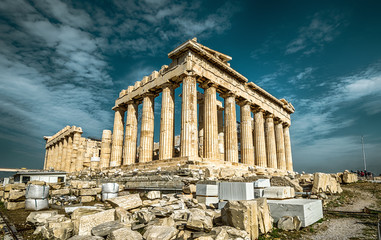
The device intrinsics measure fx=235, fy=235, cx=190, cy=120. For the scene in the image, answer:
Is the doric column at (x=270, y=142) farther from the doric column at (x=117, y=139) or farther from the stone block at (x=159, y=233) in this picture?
the stone block at (x=159, y=233)

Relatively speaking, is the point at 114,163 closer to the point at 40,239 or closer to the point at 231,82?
the point at 231,82

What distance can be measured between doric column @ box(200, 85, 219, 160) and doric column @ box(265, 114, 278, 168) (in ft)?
39.1

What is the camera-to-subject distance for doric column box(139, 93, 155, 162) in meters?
21.4

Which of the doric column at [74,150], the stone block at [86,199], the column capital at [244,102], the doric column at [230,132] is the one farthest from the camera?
the doric column at [74,150]

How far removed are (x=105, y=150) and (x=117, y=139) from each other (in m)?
3.32

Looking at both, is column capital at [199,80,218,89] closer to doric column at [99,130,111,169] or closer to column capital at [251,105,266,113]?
column capital at [251,105,266,113]

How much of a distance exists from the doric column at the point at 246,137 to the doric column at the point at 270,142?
17.8 feet

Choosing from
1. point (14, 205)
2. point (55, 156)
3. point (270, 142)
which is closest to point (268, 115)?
point (270, 142)

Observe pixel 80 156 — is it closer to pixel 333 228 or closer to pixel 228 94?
pixel 228 94

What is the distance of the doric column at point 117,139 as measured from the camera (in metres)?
25.4

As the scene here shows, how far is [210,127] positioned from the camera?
1956cm

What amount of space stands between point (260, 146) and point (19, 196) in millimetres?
22145

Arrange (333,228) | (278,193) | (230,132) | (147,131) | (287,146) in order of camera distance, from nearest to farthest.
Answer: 1. (333,228)
2. (278,193)
3. (230,132)
4. (147,131)
5. (287,146)

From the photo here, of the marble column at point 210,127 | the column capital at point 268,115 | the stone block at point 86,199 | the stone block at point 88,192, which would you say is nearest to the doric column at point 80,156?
the marble column at point 210,127
